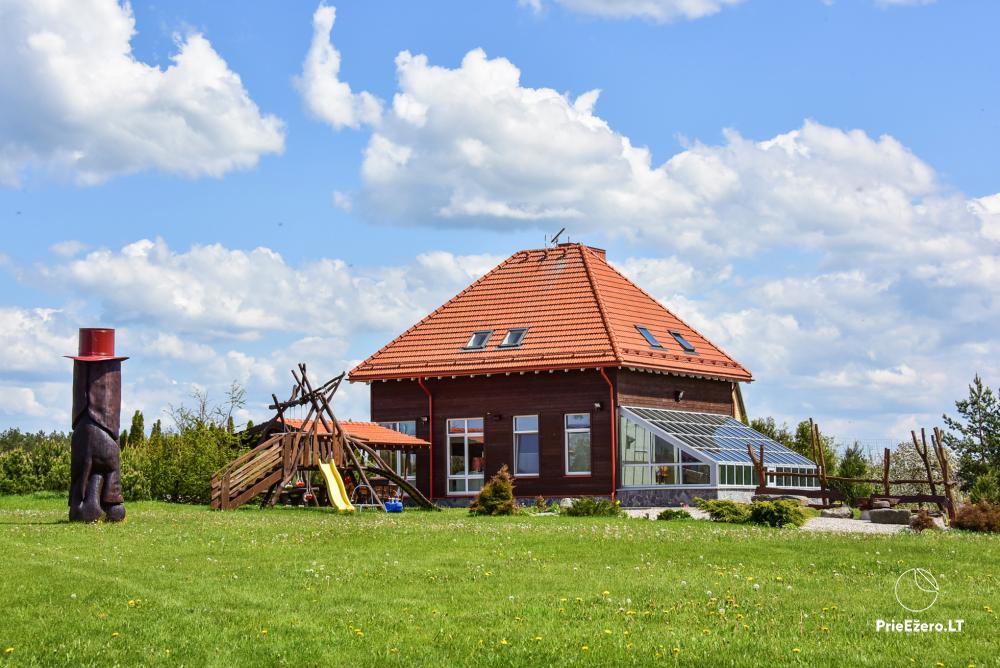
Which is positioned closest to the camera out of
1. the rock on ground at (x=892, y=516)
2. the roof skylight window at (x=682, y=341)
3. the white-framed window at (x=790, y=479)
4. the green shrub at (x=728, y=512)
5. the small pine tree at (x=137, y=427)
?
the green shrub at (x=728, y=512)

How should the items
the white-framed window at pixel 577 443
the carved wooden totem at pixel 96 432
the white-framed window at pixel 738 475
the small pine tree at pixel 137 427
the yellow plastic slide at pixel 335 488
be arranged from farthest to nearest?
the small pine tree at pixel 137 427 < the white-framed window at pixel 577 443 < the white-framed window at pixel 738 475 < the yellow plastic slide at pixel 335 488 < the carved wooden totem at pixel 96 432

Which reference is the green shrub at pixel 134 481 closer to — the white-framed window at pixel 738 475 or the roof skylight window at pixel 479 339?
the roof skylight window at pixel 479 339

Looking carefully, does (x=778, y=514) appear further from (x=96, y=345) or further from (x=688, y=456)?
(x=96, y=345)

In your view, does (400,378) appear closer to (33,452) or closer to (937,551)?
(33,452)

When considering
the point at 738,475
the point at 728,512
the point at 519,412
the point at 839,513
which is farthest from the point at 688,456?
the point at 728,512

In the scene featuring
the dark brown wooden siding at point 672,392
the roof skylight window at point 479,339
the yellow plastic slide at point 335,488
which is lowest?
the yellow plastic slide at point 335,488

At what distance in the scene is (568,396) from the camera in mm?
34656

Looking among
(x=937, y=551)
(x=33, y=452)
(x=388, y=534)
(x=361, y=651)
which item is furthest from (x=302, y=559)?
(x=33, y=452)

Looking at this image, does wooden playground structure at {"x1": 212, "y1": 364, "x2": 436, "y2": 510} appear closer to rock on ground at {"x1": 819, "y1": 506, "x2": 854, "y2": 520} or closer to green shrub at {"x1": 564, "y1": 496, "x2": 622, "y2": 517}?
green shrub at {"x1": 564, "y1": 496, "x2": 622, "y2": 517}

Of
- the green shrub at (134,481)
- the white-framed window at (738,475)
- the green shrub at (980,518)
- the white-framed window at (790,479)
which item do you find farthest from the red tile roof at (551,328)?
the green shrub at (980,518)

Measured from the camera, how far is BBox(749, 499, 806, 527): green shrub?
76.0 ft

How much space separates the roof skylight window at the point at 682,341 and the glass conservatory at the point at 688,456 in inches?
121

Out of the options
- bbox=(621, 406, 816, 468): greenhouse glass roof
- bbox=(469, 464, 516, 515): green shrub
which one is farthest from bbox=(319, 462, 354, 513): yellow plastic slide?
bbox=(621, 406, 816, 468): greenhouse glass roof

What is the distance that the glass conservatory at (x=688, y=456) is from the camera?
32438mm
